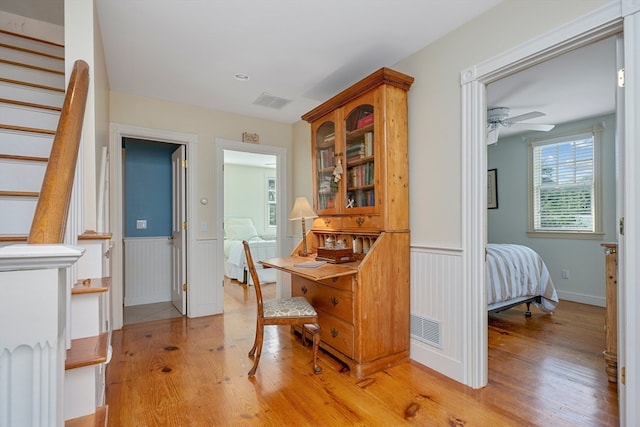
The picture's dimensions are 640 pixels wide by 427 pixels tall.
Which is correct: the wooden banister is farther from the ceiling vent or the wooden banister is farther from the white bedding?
the white bedding

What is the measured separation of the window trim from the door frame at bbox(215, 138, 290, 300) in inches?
146

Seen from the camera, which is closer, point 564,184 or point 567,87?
point 567,87

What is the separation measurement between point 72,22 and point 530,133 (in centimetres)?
552

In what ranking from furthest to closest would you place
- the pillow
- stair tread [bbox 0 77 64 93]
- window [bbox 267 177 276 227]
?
window [bbox 267 177 276 227], the pillow, stair tread [bbox 0 77 64 93]

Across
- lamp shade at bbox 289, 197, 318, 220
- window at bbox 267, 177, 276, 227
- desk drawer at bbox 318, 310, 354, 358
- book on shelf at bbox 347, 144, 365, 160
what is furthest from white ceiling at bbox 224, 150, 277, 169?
desk drawer at bbox 318, 310, 354, 358

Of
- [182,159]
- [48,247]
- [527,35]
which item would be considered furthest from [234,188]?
[48,247]

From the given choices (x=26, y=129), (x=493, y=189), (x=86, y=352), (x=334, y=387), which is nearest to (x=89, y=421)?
(x=86, y=352)

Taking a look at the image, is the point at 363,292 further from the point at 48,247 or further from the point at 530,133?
the point at 530,133

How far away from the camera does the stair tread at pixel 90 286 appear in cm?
125

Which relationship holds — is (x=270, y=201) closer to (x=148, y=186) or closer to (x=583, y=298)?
(x=148, y=186)

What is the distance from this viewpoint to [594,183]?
4.18 meters

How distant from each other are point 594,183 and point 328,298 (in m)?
4.02

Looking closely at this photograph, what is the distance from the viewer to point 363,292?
2.30m

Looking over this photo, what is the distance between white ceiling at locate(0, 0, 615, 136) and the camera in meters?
2.09
